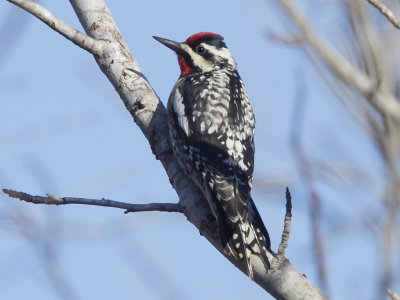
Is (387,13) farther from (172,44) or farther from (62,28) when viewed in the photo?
(172,44)

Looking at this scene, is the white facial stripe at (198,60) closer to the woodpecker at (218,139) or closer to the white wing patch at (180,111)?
the woodpecker at (218,139)

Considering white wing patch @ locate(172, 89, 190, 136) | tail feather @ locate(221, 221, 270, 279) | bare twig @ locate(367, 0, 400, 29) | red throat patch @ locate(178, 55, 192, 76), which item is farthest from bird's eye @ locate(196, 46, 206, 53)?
bare twig @ locate(367, 0, 400, 29)

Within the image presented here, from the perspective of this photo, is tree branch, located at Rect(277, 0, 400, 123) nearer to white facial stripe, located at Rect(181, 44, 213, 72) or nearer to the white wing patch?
the white wing patch

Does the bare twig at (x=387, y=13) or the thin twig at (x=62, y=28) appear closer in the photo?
the bare twig at (x=387, y=13)

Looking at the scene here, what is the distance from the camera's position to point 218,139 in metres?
4.39

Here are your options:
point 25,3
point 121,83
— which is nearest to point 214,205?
point 121,83

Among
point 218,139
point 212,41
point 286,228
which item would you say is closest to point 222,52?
point 212,41

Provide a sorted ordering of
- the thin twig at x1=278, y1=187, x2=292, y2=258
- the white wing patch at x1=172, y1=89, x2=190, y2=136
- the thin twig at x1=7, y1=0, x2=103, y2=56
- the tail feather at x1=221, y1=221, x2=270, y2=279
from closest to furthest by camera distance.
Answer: the thin twig at x1=278, y1=187, x2=292, y2=258
the tail feather at x1=221, y1=221, x2=270, y2=279
the thin twig at x1=7, y1=0, x2=103, y2=56
the white wing patch at x1=172, y1=89, x2=190, y2=136

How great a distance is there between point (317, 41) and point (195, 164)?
92 centimetres

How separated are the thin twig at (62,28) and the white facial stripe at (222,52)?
4.71ft

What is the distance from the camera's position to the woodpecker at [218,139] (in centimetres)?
368

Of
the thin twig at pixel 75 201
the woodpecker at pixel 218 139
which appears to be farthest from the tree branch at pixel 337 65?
the thin twig at pixel 75 201

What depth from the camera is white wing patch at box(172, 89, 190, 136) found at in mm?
4355

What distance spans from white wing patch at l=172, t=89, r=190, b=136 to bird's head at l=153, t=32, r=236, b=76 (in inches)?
24.5
